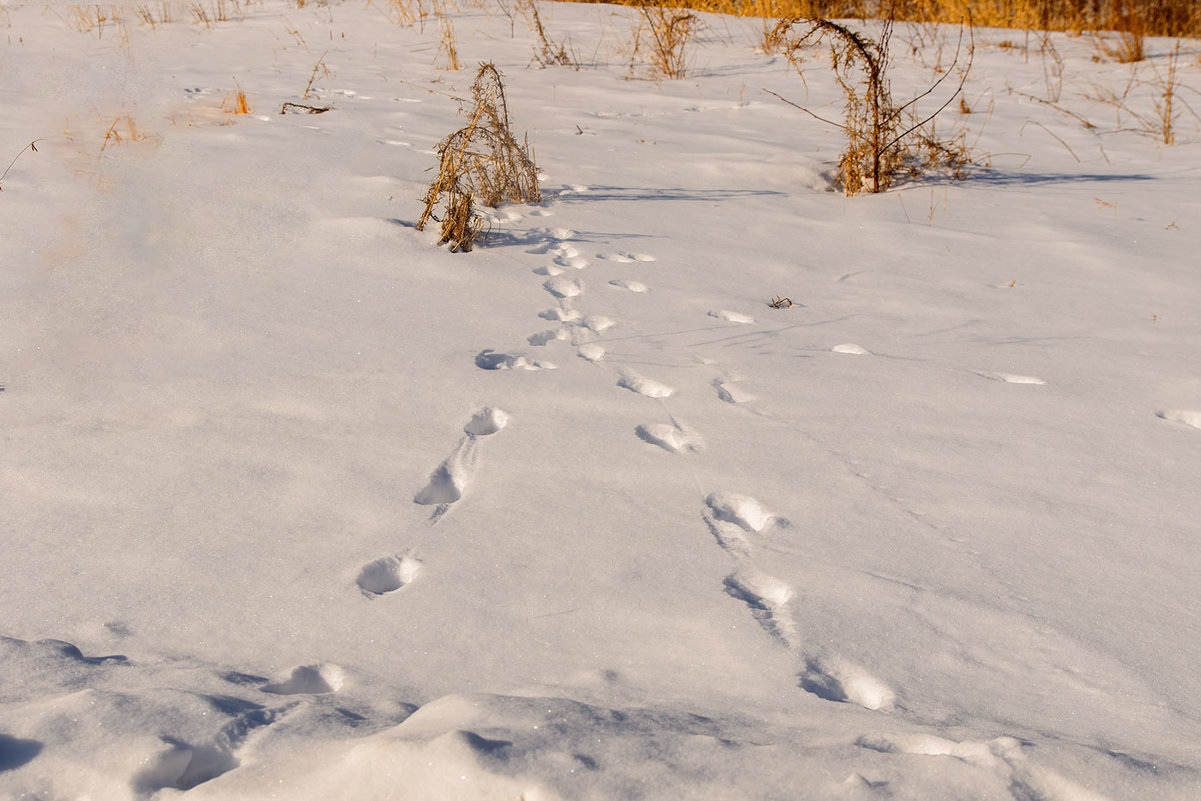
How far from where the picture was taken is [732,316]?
7.38ft

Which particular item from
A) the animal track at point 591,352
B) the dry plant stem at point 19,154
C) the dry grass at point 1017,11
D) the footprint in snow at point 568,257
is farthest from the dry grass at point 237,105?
the dry grass at point 1017,11

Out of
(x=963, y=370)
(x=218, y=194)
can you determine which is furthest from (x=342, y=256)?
(x=963, y=370)

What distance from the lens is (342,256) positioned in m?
2.47

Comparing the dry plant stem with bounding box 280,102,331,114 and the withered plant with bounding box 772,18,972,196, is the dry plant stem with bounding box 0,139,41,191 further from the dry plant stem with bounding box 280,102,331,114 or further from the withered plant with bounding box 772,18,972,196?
the withered plant with bounding box 772,18,972,196

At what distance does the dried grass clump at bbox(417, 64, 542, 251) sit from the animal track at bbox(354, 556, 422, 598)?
1475mm

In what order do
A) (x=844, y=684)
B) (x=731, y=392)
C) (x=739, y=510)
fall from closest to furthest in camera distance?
(x=844, y=684) → (x=739, y=510) → (x=731, y=392)

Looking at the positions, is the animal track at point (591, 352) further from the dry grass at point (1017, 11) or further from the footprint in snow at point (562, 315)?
the dry grass at point (1017, 11)

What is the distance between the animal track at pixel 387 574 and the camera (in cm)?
126

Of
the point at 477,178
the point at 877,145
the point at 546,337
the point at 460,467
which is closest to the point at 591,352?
the point at 546,337

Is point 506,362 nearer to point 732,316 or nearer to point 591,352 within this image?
point 591,352

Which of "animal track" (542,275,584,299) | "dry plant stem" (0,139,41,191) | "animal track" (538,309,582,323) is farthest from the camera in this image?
"dry plant stem" (0,139,41,191)

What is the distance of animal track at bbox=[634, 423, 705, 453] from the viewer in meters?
1.65

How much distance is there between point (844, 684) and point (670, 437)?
702 mm

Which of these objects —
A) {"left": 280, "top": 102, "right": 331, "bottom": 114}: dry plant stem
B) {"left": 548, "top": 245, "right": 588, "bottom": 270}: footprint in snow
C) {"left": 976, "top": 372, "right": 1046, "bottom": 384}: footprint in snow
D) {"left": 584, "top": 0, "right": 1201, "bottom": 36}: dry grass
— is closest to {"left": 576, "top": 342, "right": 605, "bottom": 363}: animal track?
{"left": 548, "top": 245, "right": 588, "bottom": 270}: footprint in snow
